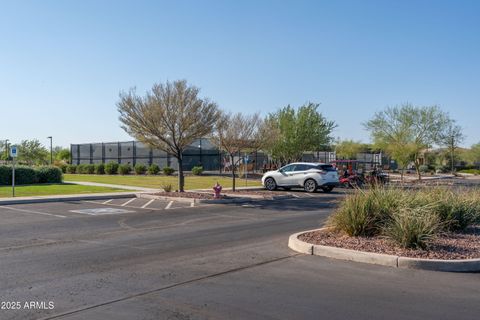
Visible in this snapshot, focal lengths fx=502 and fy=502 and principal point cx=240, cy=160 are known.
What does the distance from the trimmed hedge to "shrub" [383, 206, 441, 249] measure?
2447cm

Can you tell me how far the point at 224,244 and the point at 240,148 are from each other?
1625 cm

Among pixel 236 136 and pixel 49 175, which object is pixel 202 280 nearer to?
pixel 236 136

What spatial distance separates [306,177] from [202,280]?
64.6ft

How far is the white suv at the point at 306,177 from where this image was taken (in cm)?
2581

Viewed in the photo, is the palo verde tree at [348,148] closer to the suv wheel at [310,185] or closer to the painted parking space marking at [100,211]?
the suv wheel at [310,185]

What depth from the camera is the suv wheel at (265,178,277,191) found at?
27219mm

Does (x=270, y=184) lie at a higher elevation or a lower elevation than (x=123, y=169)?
lower

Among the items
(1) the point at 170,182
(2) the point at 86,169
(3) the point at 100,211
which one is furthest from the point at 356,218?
(2) the point at 86,169

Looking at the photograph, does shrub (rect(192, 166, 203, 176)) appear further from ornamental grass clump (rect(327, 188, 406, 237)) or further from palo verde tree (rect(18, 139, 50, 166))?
ornamental grass clump (rect(327, 188, 406, 237))

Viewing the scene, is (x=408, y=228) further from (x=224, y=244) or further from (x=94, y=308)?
(x=94, y=308)

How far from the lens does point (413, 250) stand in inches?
329

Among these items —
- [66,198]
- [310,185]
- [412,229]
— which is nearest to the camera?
[412,229]

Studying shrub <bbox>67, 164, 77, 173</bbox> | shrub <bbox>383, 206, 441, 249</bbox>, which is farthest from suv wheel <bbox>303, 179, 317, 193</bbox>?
shrub <bbox>67, 164, 77, 173</bbox>

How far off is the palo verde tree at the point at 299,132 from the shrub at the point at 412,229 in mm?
28023
